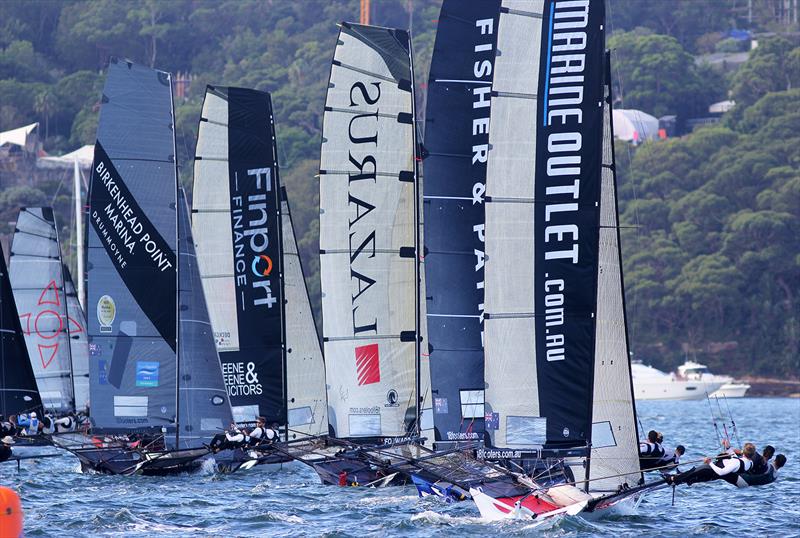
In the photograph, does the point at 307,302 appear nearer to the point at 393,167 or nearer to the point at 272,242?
the point at 272,242

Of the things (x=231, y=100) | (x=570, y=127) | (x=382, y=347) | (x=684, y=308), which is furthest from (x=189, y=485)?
(x=684, y=308)

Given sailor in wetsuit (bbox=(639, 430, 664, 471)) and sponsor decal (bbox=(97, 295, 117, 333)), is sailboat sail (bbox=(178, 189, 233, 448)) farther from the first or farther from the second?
sailor in wetsuit (bbox=(639, 430, 664, 471))

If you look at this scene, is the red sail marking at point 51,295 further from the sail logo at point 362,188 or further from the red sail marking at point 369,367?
the red sail marking at point 369,367

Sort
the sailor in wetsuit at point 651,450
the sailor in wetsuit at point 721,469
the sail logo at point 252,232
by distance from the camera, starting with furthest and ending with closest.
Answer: the sail logo at point 252,232 → the sailor in wetsuit at point 651,450 → the sailor in wetsuit at point 721,469

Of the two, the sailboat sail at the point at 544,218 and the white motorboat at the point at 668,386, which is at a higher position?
the sailboat sail at the point at 544,218

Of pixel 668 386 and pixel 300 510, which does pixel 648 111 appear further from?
pixel 300 510

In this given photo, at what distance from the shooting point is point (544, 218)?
2162 cm

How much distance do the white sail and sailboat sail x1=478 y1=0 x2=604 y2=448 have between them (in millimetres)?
13

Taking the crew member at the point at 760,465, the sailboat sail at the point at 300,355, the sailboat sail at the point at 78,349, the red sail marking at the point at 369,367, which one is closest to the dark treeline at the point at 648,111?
the sailboat sail at the point at 78,349

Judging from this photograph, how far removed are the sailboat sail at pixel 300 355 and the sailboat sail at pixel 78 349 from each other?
10560 millimetres

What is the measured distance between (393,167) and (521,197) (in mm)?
7461

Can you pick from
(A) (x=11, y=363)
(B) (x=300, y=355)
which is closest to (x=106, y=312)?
(A) (x=11, y=363)

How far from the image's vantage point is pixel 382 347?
1142 inches

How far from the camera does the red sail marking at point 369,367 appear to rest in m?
28.9
